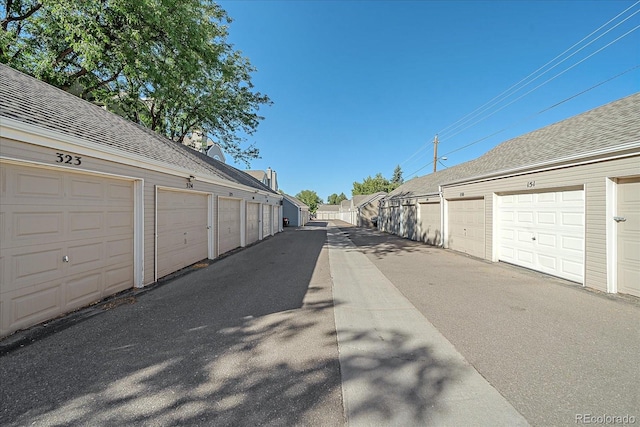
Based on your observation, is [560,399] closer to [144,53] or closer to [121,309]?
[121,309]

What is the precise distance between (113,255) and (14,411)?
3357 millimetres

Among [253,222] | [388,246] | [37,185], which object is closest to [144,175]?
[37,185]

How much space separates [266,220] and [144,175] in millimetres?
11243

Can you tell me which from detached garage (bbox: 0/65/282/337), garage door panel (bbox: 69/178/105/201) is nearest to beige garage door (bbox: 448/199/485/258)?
detached garage (bbox: 0/65/282/337)

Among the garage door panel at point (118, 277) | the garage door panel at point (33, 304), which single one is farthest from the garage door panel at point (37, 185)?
the garage door panel at point (118, 277)

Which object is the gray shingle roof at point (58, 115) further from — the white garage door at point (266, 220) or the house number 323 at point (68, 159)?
the white garage door at point (266, 220)

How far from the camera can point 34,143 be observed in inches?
142

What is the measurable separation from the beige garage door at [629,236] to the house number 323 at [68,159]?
10294 mm

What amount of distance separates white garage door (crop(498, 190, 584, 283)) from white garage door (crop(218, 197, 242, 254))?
10.1 m

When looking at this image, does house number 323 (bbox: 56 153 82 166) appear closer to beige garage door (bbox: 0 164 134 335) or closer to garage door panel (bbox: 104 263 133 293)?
beige garage door (bbox: 0 164 134 335)

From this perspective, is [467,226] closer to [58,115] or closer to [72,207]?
[72,207]

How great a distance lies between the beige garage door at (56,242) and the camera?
3393 millimetres

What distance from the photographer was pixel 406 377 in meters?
2.56

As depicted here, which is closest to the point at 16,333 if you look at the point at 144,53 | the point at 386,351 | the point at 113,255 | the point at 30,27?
the point at 113,255
